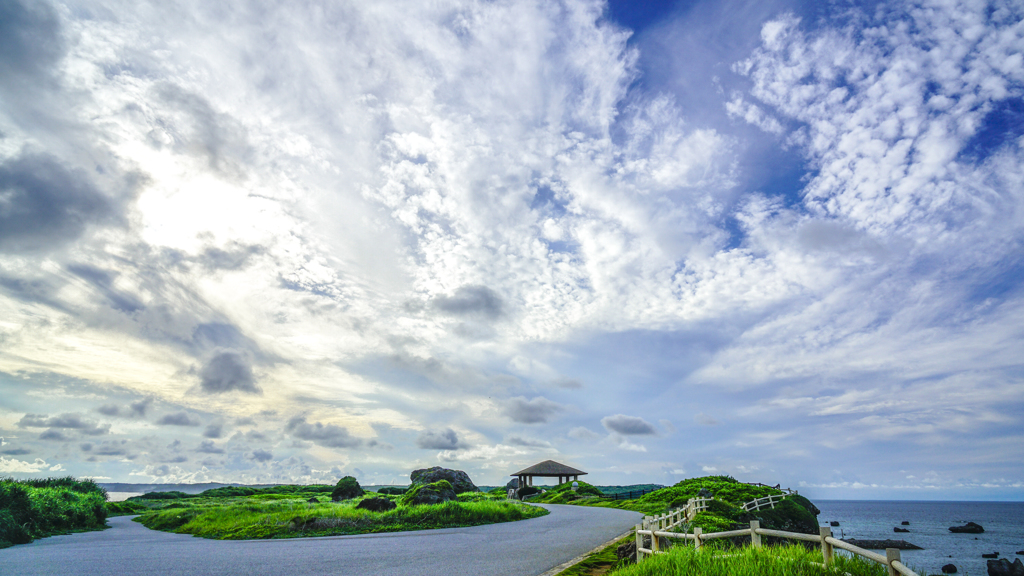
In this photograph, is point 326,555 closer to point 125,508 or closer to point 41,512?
point 41,512

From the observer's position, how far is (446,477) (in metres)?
46.1

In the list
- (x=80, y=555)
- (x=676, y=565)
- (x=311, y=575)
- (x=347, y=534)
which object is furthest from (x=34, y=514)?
(x=676, y=565)

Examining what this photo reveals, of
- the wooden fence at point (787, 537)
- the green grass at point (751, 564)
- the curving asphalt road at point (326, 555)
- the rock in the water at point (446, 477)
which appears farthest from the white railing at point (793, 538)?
the rock in the water at point (446, 477)

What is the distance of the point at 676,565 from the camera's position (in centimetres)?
884

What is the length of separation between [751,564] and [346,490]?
42458 millimetres

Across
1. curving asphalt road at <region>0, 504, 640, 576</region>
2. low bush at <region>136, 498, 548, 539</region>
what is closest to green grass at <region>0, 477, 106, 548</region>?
curving asphalt road at <region>0, 504, 640, 576</region>

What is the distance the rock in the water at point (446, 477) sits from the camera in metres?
43.9

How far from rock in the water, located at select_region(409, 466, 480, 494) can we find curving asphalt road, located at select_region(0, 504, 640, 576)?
927 inches

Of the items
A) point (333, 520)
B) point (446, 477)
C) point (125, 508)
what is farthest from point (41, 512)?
point (125, 508)

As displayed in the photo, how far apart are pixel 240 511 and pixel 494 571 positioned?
23.2 metres

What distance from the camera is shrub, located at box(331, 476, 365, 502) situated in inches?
1690

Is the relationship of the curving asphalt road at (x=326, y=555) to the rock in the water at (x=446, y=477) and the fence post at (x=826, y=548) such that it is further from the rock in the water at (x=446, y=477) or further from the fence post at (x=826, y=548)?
the rock in the water at (x=446, y=477)

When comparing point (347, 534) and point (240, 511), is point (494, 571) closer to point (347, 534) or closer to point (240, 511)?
point (347, 534)

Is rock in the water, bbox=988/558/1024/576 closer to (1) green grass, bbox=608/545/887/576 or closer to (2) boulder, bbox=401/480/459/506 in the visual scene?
(2) boulder, bbox=401/480/459/506
